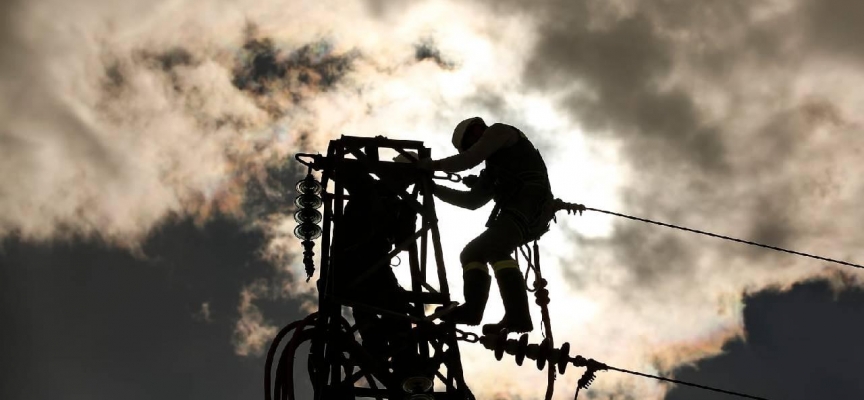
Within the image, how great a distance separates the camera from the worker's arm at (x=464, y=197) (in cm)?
838

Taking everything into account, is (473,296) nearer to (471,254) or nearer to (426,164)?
(471,254)

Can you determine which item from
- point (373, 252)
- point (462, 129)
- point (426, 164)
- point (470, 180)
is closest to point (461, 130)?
point (462, 129)

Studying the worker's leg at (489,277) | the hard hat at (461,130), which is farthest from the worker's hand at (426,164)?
the worker's leg at (489,277)

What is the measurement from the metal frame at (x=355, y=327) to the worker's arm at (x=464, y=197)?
0.64 ft

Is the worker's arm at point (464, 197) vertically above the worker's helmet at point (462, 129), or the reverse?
the worker's helmet at point (462, 129)

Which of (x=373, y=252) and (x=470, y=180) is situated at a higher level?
(x=470, y=180)

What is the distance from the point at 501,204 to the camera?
7.74 m

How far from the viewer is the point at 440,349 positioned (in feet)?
23.5

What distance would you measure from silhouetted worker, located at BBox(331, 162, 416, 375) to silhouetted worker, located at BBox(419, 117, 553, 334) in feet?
1.85

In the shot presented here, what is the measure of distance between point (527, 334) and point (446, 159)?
1.91 metres

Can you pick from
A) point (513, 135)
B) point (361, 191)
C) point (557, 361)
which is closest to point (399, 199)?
point (361, 191)

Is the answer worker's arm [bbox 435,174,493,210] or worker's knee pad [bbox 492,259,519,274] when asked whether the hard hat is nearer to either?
worker's arm [bbox 435,174,493,210]

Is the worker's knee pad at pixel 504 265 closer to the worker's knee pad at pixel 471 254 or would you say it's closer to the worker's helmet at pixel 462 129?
the worker's knee pad at pixel 471 254

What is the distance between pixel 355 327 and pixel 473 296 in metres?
1.21
